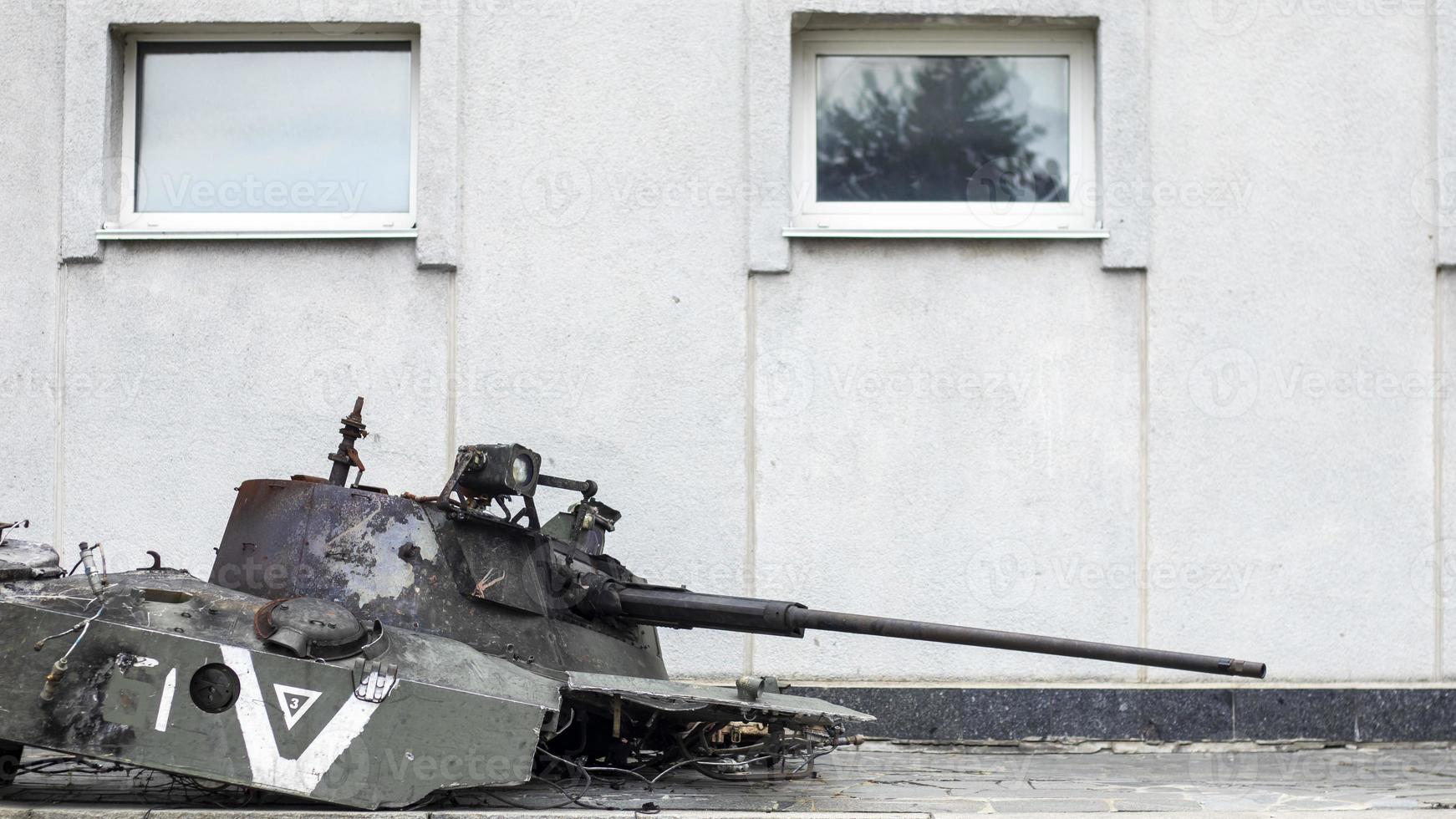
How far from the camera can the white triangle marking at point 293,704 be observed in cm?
556

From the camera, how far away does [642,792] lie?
6.30 meters

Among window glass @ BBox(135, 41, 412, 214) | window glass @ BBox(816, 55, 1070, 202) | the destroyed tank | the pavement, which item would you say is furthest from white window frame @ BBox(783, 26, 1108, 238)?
the pavement

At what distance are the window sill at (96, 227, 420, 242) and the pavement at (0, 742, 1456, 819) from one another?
3322mm

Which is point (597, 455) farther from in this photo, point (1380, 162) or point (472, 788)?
point (1380, 162)

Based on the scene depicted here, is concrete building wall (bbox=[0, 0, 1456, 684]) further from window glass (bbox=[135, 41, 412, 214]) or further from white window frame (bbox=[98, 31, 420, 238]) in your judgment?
window glass (bbox=[135, 41, 412, 214])

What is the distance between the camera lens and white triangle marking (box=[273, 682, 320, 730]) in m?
5.56

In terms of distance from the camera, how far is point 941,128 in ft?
29.6

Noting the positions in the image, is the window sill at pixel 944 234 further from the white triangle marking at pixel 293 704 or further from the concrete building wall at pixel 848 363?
the white triangle marking at pixel 293 704

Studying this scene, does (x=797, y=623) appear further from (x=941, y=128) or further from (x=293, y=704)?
(x=941, y=128)

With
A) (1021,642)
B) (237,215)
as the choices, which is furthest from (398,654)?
(237,215)

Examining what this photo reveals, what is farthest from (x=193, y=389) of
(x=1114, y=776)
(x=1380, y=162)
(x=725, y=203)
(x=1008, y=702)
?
(x=1380, y=162)

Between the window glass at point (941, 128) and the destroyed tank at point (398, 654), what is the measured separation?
9.74 feet

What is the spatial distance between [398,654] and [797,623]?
184cm

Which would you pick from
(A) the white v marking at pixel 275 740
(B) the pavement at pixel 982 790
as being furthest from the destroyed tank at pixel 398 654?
(B) the pavement at pixel 982 790
